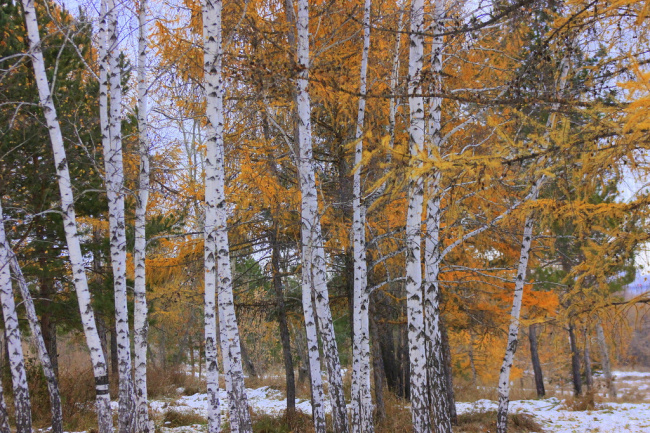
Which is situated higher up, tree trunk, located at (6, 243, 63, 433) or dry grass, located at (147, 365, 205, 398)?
tree trunk, located at (6, 243, 63, 433)

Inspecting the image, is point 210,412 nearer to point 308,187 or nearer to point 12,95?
point 308,187

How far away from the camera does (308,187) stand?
270 inches

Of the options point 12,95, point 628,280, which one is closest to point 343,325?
point 628,280

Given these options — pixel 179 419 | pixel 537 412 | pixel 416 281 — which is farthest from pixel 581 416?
pixel 179 419

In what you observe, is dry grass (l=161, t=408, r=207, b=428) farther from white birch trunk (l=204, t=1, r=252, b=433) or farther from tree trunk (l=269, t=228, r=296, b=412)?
white birch trunk (l=204, t=1, r=252, b=433)

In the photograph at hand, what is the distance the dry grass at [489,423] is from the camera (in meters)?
11.2

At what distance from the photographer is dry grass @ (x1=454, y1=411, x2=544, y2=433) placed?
1123 centimetres

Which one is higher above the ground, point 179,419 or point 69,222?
point 69,222

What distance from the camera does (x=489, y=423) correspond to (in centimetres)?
1185

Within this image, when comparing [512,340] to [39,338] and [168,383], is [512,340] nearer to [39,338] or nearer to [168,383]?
[39,338]

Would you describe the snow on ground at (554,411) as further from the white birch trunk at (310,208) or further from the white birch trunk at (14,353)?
the white birch trunk at (310,208)

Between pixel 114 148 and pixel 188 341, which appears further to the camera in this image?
pixel 188 341

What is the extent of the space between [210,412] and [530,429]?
329 inches

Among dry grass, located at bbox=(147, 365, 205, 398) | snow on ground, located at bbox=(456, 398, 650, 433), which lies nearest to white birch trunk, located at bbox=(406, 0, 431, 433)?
snow on ground, located at bbox=(456, 398, 650, 433)
